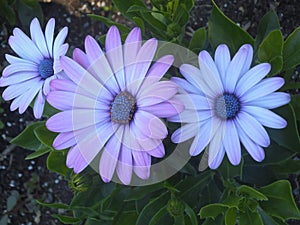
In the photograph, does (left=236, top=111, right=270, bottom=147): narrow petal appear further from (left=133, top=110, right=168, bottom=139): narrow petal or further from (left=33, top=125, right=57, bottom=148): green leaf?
(left=33, top=125, right=57, bottom=148): green leaf

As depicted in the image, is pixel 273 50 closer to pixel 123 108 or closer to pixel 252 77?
pixel 252 77

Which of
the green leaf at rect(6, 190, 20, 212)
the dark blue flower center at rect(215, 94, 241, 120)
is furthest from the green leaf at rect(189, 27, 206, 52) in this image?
the green leaf at rect(6, 190, 20, 212)

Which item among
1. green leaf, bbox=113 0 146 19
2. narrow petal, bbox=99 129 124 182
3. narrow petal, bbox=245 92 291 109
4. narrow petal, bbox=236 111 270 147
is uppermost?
narrow petal, bbox=245 92 291 109

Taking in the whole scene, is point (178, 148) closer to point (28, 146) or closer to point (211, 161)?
point (211, 161)

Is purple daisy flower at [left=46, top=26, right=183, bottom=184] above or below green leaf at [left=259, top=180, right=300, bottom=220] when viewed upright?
above

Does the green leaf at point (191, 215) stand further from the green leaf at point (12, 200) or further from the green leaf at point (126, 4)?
the green leaf at point (12, 200)
